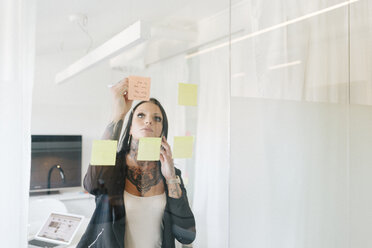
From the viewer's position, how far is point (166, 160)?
135 centimetres

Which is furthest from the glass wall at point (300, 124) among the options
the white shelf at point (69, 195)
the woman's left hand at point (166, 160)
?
the white shelf at point (69, 195)

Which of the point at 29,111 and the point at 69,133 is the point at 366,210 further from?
the point at 29,111

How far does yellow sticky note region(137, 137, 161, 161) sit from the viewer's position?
1.29m

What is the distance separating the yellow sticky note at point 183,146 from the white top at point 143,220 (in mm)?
171

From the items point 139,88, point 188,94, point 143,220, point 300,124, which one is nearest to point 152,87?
point 139,88

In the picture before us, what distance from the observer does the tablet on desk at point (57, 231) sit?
3.67ft

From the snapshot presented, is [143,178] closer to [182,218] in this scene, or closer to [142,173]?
[142,173]

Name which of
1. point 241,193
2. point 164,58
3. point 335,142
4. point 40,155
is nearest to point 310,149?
point 335,142

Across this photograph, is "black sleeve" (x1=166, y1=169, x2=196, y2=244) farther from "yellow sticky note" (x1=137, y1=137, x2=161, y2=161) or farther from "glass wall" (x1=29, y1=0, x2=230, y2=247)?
"yellow sticky note" (x1=137, y1=137, x2=161, y2=161)

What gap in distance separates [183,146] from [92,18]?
1.91 ft

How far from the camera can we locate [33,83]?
3.60 ft

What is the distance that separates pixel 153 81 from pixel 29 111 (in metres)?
0.44

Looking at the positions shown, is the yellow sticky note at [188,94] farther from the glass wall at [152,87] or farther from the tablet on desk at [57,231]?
the tablet on desk at [57,231]

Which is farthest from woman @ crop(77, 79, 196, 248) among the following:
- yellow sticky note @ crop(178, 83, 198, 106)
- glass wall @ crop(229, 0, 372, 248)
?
glass wall @ crop(229, 0, 372, 248)
